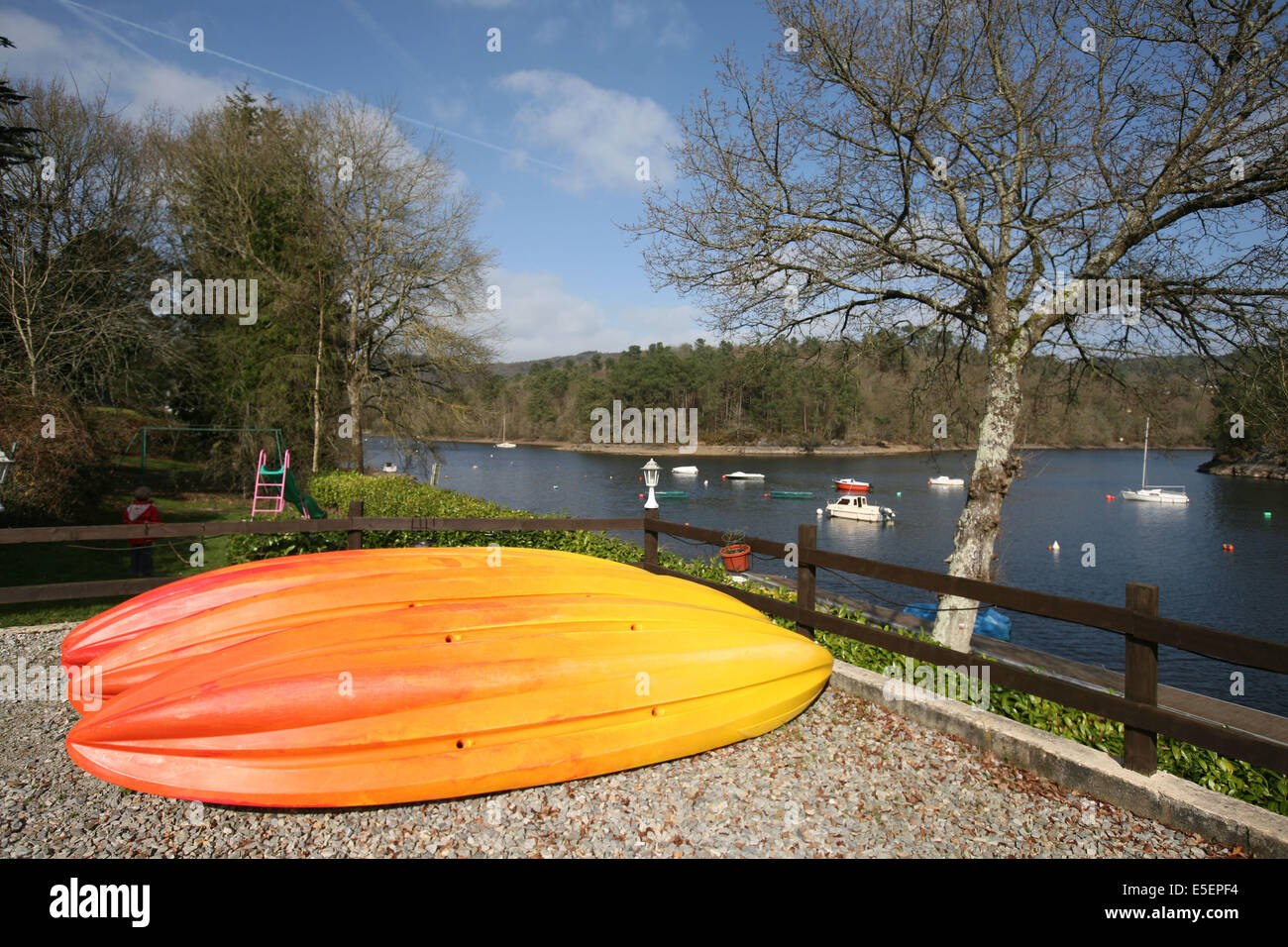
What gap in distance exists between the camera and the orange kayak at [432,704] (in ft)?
11.5

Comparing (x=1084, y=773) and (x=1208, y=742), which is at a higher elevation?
(x=1208, y=742)

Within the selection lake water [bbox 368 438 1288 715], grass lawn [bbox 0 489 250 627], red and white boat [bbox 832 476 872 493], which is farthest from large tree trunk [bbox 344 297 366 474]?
red and white boat [bbox 832 476 872 493]

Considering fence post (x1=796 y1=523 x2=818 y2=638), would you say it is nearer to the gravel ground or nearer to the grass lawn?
the gravel ground

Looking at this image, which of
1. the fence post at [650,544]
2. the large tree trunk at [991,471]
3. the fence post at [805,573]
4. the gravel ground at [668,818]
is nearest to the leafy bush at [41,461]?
the gravel ground at [668,818]

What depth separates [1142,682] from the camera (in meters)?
3.79

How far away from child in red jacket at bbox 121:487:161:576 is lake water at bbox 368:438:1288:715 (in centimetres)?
849

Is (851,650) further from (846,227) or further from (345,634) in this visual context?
(846,227)

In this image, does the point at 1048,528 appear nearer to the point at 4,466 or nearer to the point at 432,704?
the point at 432,704

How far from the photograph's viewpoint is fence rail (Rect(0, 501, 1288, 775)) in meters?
3.42

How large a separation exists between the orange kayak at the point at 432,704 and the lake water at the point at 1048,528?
414cm

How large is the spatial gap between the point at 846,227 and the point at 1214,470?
7908 cm

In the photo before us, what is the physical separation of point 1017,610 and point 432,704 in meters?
3.35

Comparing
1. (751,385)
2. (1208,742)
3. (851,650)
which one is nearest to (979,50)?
(751,385)
